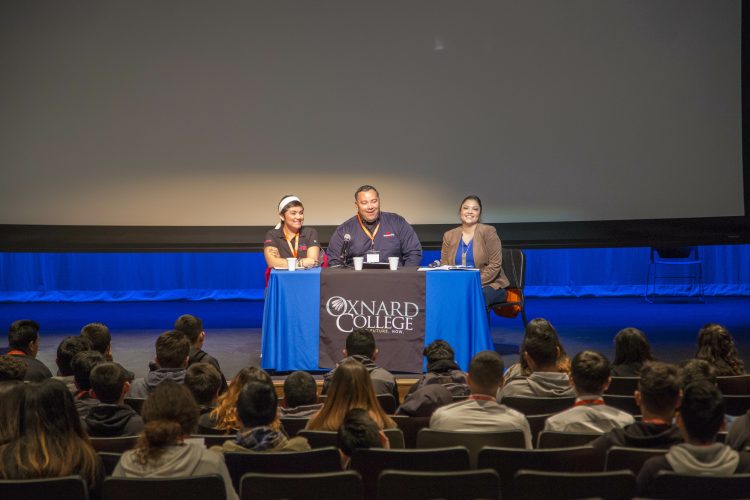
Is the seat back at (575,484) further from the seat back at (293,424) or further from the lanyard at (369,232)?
the lanyard at (369,232)

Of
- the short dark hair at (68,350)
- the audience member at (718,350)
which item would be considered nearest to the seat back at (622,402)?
the audience member at (718,350)

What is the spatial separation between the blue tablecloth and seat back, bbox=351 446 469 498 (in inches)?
127

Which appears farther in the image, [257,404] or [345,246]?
[345,246]

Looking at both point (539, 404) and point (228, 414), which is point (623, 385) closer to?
point (539, 404)

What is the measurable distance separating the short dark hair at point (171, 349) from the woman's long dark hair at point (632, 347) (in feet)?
7.19

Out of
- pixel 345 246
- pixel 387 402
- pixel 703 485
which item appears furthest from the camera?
pixel 345 246

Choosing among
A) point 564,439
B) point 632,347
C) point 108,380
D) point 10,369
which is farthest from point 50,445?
point 632,347

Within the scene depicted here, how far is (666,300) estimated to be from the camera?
977 centimetres

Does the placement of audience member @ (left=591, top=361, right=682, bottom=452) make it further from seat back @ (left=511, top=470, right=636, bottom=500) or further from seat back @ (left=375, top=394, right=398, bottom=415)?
seat back @ (left=375, top=394, right=398, bottom=415)

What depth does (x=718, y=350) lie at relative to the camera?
13.8ft

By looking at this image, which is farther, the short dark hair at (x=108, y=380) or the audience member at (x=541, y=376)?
the audience member at (x=541, y=376)

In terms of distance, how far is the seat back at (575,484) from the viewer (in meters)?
2.35

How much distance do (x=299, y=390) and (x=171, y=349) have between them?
2.90 feet

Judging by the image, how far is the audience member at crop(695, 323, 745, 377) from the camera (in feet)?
13.6
